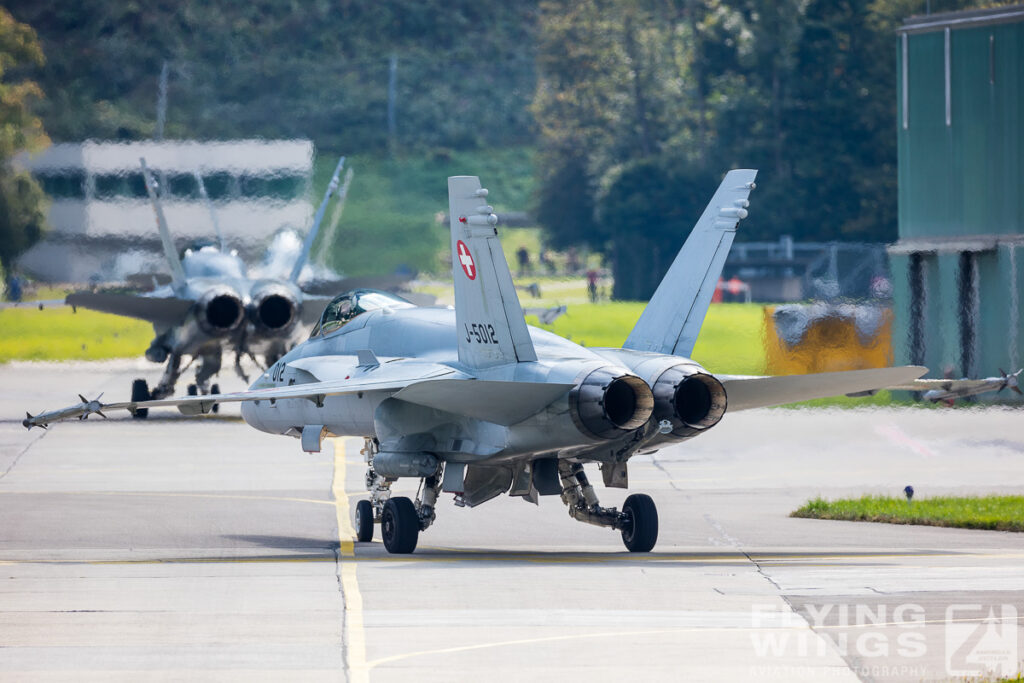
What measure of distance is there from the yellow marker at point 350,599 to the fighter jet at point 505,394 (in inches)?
23.4

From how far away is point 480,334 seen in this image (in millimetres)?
16188

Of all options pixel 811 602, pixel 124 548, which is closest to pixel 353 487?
pixel 124 548

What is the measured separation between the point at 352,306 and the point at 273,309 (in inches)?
555

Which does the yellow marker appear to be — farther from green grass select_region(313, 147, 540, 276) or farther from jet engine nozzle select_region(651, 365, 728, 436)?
green grass select_region(313, 147, 540, 276)

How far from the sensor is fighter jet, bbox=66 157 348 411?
33656mm

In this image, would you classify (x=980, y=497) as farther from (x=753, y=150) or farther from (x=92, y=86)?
(x=753, y=150)

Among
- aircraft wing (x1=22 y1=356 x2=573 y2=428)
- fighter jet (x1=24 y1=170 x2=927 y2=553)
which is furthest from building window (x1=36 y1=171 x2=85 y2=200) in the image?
aircraft wing (x1=22 y1=356 x2=573 y2=428)

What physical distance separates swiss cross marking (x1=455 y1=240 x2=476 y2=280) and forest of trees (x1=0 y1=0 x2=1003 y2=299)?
43833mm

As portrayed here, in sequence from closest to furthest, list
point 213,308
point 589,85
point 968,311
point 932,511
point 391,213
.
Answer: point 932,511, point 213,308, point 968,311, point 391,213, point 589,85

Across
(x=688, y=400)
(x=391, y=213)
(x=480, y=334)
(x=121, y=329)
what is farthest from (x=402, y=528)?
(x=121, y=329)

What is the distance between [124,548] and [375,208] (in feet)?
122

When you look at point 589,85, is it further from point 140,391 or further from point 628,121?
point 140,391

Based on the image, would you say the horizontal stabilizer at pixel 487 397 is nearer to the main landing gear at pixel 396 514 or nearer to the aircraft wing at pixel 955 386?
the main landing gear at pixel 396 514

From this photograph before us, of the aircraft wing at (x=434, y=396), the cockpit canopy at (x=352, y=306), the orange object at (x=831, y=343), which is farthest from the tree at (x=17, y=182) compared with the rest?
the aircraft wing at (x=434, y=396)
